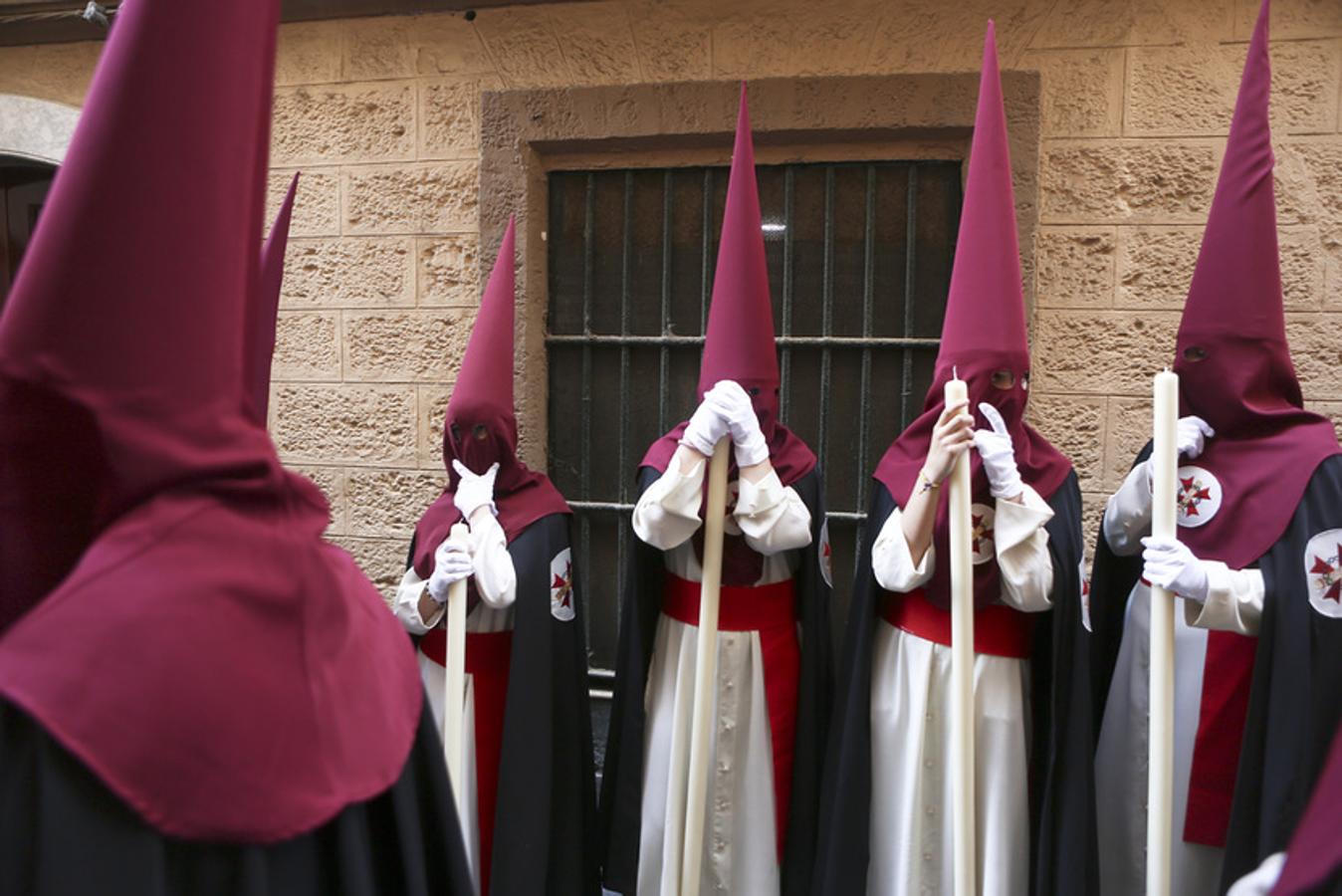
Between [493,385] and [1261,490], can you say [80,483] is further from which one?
[1261,490]

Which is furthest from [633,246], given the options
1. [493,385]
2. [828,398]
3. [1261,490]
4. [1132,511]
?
[1261,490]

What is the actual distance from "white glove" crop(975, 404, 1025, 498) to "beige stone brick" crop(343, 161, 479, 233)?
289cm

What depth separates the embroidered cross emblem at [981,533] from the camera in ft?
8.67

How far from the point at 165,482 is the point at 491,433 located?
6.68ft

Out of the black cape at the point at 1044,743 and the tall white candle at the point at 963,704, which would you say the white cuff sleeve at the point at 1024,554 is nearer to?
the black cape at the point at 1044,743

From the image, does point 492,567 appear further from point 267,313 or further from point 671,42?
point 671,42

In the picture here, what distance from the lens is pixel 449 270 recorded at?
4.53 meters

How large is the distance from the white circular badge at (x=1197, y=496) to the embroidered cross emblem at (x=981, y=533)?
56cm

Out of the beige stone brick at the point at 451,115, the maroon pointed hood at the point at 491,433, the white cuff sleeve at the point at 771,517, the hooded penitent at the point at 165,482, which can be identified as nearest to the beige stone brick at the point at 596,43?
the beige stone brick at the point at 451,115

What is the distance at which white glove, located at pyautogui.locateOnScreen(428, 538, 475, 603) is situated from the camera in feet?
8.52

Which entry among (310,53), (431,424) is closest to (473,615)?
(431,424)

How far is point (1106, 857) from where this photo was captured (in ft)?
9.21

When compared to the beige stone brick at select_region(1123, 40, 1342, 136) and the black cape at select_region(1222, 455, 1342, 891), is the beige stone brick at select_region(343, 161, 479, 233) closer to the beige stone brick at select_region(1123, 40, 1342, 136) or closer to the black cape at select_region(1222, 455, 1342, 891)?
the beige stone brick at select_region(1123, 40, 1342, 136)

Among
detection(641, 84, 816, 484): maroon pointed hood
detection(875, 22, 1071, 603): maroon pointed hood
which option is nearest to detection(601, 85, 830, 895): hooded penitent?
detection(641, 84, 816, 484): maroon pointed hood
